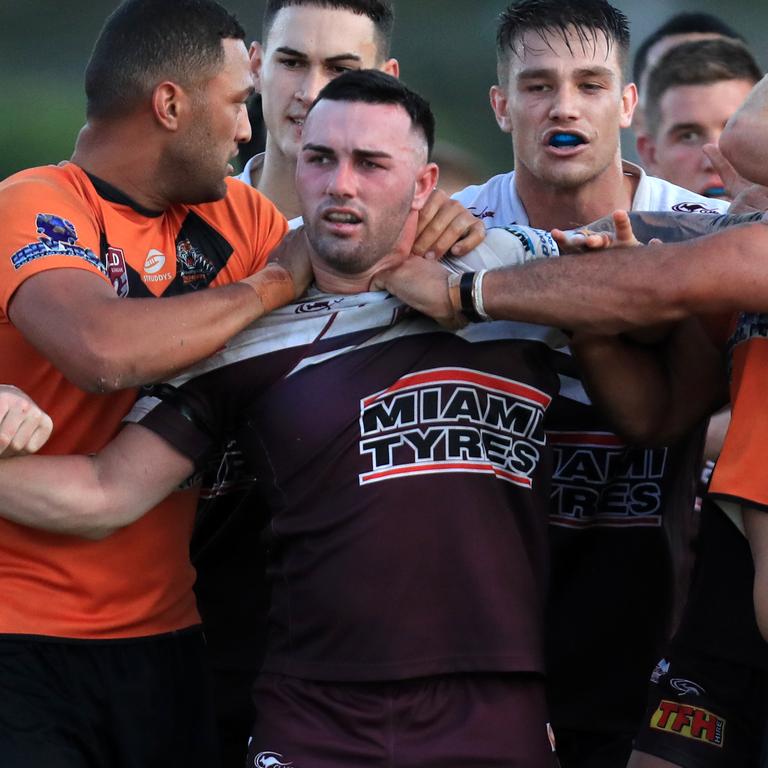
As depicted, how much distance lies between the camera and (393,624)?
322cm

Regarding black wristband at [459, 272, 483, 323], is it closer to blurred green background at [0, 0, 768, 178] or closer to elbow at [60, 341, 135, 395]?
elbow at [60, 341, 135, 395]

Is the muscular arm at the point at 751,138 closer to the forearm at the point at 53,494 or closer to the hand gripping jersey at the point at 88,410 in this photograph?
the hand gripping jersey at the point at 88,410

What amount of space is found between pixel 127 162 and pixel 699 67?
3083 mm

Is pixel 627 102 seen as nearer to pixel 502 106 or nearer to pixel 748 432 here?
pixel 502 106

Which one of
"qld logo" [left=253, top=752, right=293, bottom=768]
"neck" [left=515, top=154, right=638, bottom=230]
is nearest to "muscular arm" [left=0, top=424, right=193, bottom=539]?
"qld logo" [left=253, top=752, right=293, bottom=768]

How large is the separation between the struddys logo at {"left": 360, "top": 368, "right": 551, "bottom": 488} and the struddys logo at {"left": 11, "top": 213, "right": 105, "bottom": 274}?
2.25ft

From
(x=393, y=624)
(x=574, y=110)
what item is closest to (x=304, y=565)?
(x=393, y=624)

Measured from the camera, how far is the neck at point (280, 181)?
5.05m

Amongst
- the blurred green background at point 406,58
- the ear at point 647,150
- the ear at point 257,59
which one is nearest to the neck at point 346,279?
the ear at point 257,59

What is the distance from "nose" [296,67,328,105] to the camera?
500 cm

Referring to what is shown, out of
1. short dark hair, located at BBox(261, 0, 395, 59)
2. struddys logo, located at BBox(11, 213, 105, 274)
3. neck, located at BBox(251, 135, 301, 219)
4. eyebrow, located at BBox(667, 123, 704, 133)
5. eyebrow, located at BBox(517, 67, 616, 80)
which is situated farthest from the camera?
Answer: eyebrow, located at BBox(667, 123, 704, 133)

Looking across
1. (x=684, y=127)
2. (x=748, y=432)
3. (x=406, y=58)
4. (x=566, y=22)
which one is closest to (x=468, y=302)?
(x=748, y=432)

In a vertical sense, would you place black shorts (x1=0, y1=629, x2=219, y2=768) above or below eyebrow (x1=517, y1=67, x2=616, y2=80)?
below

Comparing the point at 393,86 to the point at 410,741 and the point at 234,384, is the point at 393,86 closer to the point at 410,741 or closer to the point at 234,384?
the point at 234,384
